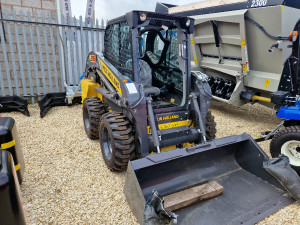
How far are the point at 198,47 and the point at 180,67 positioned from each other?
319 cm

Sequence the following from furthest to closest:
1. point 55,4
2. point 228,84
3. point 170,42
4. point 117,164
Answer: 1. point 55,4
2. point 228,84
3. point 170,42
4. point 117,164

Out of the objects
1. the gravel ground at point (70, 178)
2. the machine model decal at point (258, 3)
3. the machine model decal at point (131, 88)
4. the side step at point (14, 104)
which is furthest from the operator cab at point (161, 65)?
the side step at point (14, 104)

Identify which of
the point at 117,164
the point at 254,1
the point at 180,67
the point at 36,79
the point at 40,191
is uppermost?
the point at 254,1

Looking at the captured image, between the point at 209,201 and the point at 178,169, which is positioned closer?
the point at 209,201

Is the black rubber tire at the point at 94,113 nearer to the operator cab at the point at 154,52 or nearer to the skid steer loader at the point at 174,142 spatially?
the skid steer loader at the point at 174,142

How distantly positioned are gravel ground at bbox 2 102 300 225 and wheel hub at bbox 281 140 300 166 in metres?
0.76

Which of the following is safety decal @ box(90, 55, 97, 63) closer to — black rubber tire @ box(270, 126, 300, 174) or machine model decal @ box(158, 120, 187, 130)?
machine model decal @ box(158, 120, 187, 130)

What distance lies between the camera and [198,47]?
625cm

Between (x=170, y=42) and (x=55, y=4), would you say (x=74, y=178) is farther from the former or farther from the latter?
(x=55, y=4)

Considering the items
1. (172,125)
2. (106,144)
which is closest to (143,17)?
(172,125)

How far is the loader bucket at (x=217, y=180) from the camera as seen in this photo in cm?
225

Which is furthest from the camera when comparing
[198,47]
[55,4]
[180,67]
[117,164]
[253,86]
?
[55,4]

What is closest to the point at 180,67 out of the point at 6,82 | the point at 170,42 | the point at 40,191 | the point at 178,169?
the point at 170,42

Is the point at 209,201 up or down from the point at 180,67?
down
